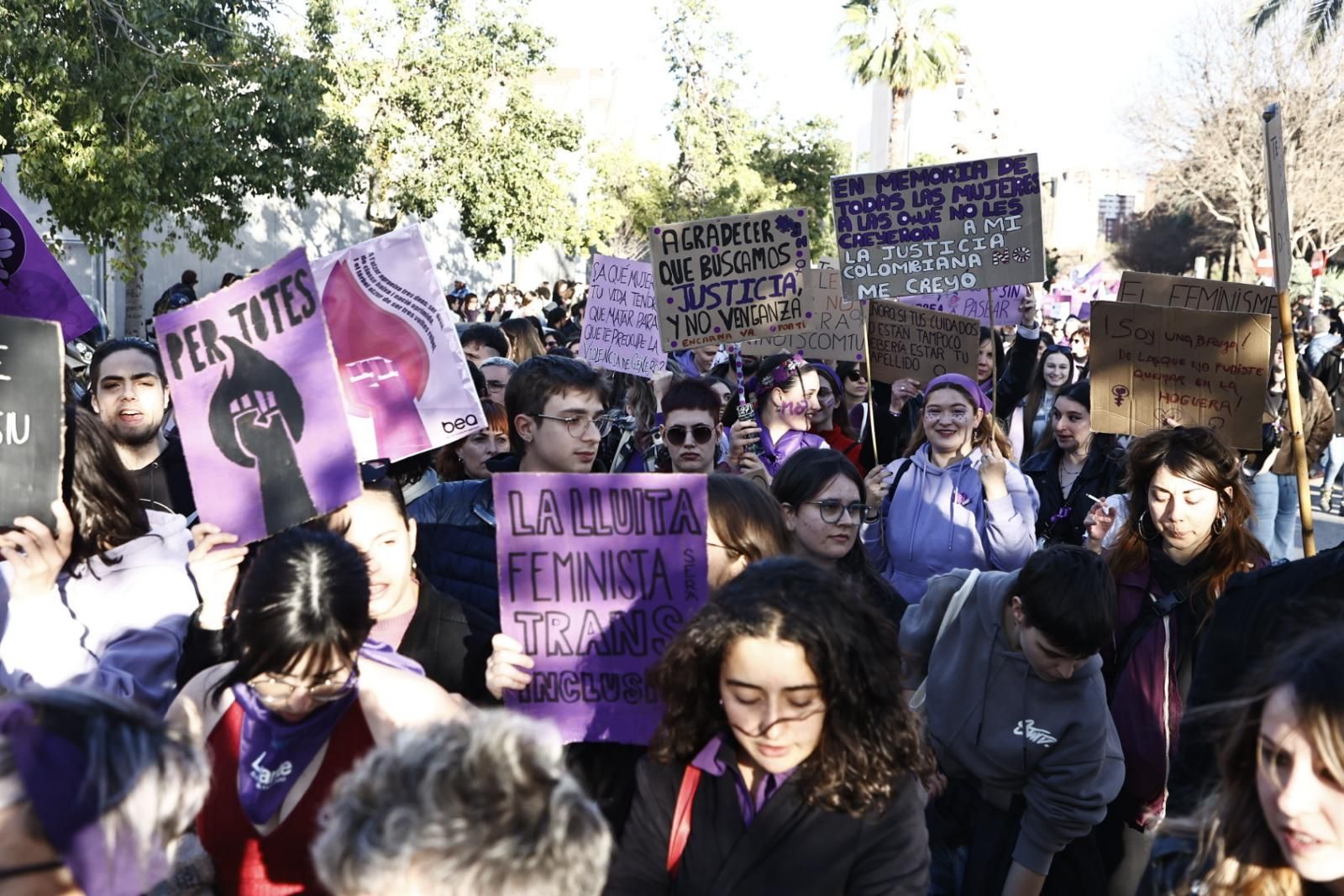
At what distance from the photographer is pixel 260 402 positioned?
11.2 feet

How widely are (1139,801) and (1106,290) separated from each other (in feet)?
75.1

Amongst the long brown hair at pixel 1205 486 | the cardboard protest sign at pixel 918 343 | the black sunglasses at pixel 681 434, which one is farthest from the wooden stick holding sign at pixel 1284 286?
the cardboard protest sign at pixel 918 343

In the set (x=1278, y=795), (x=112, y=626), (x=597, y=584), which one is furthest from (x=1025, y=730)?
(x=112, y=626)

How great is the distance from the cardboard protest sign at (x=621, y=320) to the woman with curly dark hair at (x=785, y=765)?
6.58m

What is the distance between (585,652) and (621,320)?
612cm

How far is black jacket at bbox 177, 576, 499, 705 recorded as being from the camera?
3381mm

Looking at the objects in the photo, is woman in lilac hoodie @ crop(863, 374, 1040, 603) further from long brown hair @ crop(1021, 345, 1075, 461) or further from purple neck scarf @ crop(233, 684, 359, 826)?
purple neck scarf @ crop(233, 684, 359, 826)

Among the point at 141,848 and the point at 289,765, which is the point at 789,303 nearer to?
the point at 289,765

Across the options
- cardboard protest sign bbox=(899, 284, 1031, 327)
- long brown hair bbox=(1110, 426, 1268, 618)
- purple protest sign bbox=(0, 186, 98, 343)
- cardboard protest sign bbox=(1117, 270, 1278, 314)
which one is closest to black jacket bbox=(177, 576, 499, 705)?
long brown hair bbox=(1110, 426, 1268, 618)

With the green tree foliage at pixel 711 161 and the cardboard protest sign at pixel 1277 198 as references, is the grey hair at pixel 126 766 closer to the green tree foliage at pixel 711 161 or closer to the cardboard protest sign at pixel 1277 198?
the cardboard protest sign at pixel 1277 198

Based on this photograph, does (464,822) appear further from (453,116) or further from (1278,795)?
(453,116)

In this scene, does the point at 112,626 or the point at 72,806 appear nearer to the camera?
the point at 72,806

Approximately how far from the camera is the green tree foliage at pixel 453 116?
26047 millimetres

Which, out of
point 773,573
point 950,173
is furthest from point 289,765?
point 950,173
